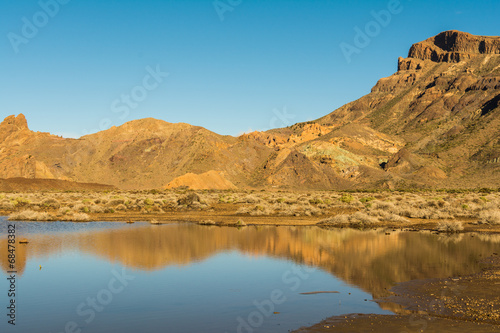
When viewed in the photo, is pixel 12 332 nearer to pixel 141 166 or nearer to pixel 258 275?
pixel 258 275

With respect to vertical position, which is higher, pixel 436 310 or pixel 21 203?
pixel 21 203

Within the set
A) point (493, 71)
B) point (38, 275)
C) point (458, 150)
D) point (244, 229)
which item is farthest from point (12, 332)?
point (493, 71)

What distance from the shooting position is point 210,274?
14.1m

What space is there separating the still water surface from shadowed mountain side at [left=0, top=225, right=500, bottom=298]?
5cm

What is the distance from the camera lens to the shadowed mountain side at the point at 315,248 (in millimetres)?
14852

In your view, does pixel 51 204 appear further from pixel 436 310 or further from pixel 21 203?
pixel 436 310

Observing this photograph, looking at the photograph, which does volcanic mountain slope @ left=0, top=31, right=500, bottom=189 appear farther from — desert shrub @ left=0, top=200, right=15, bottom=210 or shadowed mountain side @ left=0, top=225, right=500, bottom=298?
shadowed mountain side @ left=0, top=225, right=500, bottom=298

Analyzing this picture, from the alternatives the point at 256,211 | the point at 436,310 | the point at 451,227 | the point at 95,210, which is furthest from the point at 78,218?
the point at 436,310

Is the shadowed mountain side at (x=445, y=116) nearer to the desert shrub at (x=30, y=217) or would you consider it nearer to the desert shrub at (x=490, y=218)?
the desert shrub at (x=490, y=218)

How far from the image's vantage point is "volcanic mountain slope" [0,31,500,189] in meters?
101

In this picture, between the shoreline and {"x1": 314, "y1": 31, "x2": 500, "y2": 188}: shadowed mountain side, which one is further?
{"x1": 314, "y1": 31, "x2": 500, "y2": 188}: shadowed mountain side

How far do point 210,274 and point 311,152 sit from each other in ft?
354

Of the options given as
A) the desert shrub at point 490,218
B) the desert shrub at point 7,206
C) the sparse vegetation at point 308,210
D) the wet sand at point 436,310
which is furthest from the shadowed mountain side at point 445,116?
the wet sand at point 436,310

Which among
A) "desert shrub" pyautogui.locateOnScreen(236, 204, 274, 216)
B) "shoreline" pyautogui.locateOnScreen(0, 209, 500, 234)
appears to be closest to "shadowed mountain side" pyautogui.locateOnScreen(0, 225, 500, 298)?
"shoreline" pyautogui.locateOnScreen(0, 209, 500, 234)
